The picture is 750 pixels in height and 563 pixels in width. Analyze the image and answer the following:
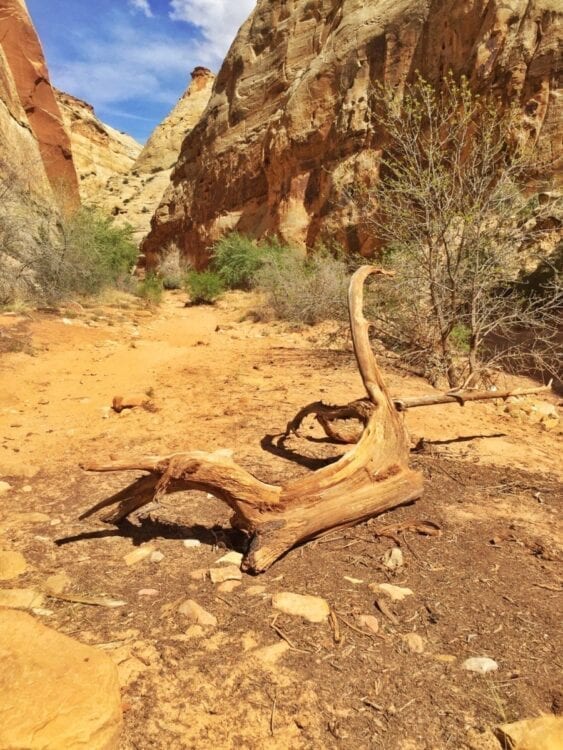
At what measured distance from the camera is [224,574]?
7.71 ft

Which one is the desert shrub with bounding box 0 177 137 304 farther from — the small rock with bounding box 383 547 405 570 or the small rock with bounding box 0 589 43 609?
the small rock with bounding box 383 547 405 570

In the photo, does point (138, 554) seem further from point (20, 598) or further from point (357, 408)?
point (357, 408)

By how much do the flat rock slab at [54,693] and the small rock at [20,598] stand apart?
0.31 m

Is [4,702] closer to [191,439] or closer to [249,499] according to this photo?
[249,499]

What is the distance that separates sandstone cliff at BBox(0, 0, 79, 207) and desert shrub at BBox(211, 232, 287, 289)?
6.25 meters

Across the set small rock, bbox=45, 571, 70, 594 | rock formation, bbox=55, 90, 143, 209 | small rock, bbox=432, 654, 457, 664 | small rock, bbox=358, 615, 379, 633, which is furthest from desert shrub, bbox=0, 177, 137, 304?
rock formation, bbox=55, 90, 143, 209

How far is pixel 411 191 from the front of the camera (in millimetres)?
6031

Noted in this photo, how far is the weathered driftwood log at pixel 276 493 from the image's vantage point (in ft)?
8.16

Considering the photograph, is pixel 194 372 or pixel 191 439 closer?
pixel 191 439

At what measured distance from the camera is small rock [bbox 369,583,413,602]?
2.22m

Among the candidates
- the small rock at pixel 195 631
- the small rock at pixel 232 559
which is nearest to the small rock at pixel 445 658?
the small rock at pixel 195 631

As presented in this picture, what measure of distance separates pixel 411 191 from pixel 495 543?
14.7 feet

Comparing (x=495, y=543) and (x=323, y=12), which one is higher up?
(x=323, y=12)

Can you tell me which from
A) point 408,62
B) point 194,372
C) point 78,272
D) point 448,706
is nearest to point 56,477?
point 448,706
